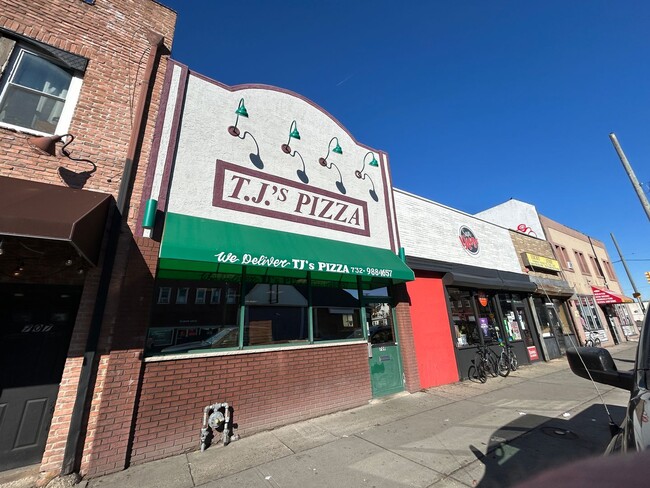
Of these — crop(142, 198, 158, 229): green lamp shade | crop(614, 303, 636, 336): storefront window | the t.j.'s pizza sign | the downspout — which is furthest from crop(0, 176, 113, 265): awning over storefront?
crop(614, 303, 636, 336): storefront window

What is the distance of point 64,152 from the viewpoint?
5.44 metres

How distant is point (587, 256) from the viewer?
21969 mm

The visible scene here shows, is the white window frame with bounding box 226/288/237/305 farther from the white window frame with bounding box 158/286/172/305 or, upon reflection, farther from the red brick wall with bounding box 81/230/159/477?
the red brick wall with bounding box 81/230/159/477

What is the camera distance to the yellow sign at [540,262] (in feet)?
49.9

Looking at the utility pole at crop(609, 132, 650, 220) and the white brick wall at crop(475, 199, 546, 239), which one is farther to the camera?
the white brick wall at crop(475, 199, 546, 239)

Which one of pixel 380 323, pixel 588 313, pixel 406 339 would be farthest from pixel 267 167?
pixel 588 313

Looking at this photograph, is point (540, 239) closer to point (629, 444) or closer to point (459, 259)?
point (459, 259)

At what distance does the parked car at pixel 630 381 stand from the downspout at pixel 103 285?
20.9ft

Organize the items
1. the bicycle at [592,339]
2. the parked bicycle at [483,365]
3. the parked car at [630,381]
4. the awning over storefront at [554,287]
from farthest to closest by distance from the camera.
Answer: the bicycle at [592,339]
the awning over storefront at [554,287]
the parked bicycle at [483,365]
the parked car at [630,381]

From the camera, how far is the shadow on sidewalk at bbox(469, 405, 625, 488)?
13.7 feet

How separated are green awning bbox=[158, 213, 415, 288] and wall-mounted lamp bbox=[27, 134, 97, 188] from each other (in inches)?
61.3

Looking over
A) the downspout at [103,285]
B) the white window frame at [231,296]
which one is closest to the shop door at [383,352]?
the white window frame at [231,296]

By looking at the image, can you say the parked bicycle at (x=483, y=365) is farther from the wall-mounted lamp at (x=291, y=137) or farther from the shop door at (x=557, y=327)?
the wall-mounted lamp at (x=291, y=137)

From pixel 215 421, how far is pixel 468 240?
11.4 m
